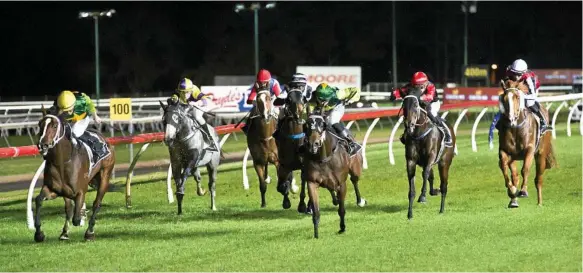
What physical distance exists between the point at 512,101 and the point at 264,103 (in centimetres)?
293

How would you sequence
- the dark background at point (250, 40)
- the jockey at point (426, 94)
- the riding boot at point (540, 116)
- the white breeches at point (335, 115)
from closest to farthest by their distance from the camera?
the white breeches at point (335, 115) → the jockey at point (426, 94) → the riding boot at point (540, 116) → the dark background at point (250, 40)

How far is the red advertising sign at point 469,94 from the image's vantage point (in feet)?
124

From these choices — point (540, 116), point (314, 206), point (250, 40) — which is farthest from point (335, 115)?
point (250, 40)

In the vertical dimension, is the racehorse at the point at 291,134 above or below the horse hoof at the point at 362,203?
above

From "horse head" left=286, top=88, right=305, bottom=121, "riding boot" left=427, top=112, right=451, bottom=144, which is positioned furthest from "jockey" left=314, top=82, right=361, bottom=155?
"riding boot" left=427, top=112, right=451, bottom=144

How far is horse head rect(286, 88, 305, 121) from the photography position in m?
10.5

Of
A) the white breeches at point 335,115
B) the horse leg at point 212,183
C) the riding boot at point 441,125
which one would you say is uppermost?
the white breeches at point 335,115

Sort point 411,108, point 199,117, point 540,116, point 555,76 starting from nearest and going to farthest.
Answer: point 411,108, point 540,116, point 199,117, point 555,76

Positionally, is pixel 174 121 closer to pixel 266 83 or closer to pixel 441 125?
pixel 266 83

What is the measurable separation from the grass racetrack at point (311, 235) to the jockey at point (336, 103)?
0.93 metres

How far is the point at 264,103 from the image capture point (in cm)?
1320

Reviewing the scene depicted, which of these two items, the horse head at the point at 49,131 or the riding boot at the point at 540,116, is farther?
the riding boot at the point at 540,116

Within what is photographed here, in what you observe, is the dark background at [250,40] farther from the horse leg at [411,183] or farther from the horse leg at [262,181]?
the horse leg at [411,183]

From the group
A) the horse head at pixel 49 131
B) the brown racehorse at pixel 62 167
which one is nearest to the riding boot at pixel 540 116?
the brown racehorse at pixel 62 167
